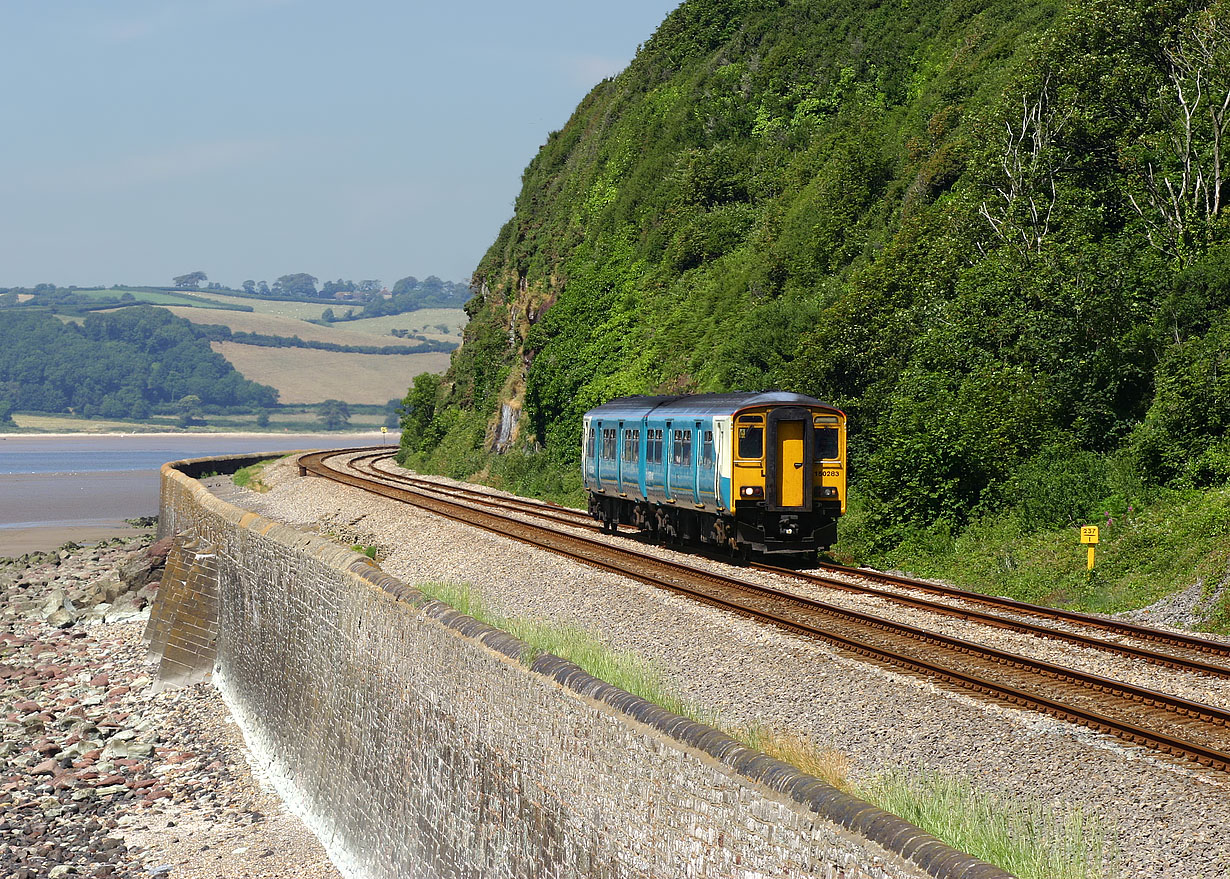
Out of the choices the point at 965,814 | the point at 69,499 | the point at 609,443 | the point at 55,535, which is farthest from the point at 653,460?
the point at 69,499

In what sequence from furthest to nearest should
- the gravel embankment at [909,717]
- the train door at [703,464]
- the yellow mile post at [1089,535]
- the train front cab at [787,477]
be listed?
the train door at [703,464] < the train front cab at [787,477] < the yellow mile post at [1089,535] < the gravel embankment at [909,717]

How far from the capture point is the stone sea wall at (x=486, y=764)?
22.4 feet

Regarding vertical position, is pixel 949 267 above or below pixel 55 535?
above

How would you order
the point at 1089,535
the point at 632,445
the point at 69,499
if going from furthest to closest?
the point at 69,499 < the point at 632,445 < the point at 1089,535

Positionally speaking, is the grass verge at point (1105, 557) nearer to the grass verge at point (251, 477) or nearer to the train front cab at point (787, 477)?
the train front cab at point (787, 477)

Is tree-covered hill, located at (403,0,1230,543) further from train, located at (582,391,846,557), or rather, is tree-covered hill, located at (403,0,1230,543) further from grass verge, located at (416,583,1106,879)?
grass verge, located at (416,583,1106,879)

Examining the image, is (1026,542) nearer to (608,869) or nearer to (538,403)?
(608,869)

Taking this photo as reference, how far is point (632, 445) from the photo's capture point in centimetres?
2759

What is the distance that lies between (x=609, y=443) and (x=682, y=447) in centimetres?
518

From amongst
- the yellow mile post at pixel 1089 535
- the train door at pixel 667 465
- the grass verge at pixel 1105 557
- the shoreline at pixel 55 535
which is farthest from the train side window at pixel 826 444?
the shoreline at pixel 55 535

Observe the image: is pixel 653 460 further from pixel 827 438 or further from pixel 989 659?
pixel 989 659

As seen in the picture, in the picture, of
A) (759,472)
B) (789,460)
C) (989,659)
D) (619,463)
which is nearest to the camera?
(989,659)

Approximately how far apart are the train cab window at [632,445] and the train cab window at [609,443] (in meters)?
1.00

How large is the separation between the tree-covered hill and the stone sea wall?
11.2 metres
